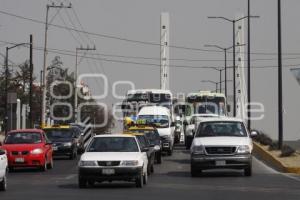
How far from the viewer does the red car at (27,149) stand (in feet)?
104

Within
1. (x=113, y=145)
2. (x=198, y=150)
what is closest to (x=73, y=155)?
(x=198, y=150)

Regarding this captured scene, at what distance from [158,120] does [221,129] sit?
1826 centimetres

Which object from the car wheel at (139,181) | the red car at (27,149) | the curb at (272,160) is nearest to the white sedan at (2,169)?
the car wheel at (139,181)

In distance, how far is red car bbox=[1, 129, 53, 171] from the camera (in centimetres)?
3170

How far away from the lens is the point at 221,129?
1134 inches

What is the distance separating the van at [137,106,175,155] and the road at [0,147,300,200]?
11734 millimetres

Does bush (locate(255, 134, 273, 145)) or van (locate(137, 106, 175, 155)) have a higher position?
van (locate(137, 106, 175, 155))

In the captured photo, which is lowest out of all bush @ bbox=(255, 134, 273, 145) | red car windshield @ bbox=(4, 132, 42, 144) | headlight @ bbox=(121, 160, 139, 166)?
headlight @ bbox=(121, 160, 139, 166)

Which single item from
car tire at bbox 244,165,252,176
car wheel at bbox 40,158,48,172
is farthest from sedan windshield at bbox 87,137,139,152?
car wheel at bbox 40,158,48,172

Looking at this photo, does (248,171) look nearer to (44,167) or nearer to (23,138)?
(44,167)

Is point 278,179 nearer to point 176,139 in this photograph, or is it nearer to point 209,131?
point 209,131

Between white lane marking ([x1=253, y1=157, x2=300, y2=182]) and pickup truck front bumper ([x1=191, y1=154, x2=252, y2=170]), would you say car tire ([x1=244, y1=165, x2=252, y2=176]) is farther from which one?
white lane marking ([x1=253, y1=157, x2=300, y2=182])

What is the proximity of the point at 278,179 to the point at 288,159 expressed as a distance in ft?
25.7

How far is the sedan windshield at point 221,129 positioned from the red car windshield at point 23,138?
271 inches
